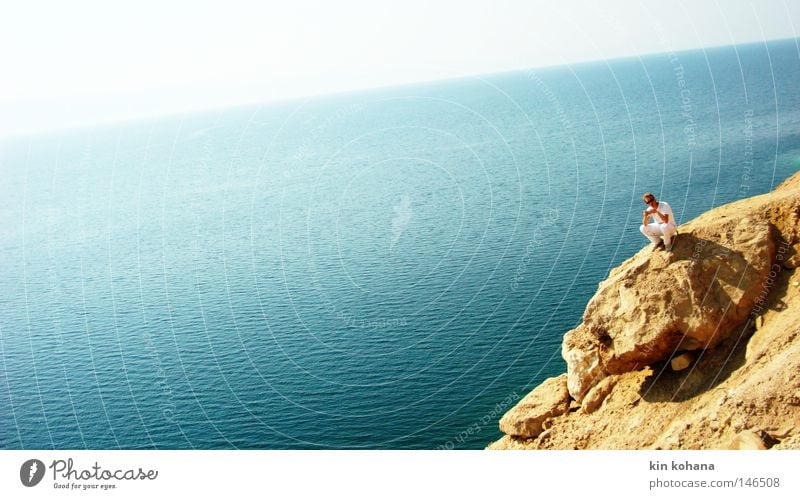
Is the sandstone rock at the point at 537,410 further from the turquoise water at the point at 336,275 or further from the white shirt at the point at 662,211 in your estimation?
the turquoise water at the point at 336,275

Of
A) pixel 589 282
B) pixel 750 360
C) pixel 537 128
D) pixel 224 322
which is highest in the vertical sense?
pixel 537 128

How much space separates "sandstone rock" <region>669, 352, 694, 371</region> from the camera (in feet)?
84.3

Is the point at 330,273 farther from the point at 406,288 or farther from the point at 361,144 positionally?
the point at 361,144

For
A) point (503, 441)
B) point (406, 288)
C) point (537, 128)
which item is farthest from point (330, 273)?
point (537, 128)

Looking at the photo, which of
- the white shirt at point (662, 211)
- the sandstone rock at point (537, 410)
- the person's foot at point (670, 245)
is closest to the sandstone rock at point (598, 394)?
the sandstone rock at point (537, 410)

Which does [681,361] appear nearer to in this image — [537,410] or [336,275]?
[537,410]

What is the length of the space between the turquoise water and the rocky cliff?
19.7m

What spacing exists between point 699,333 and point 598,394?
5019 millimetres

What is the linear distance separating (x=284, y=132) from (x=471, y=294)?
112308 mm

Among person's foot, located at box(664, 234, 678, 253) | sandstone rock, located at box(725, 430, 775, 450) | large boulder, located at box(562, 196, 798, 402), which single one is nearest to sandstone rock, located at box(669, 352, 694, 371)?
large boulder, located at box(562, 196, 798, 402)

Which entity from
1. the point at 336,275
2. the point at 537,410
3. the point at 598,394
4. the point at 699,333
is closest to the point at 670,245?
the point at 699,333

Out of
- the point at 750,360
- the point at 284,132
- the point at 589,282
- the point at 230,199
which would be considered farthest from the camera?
the point at 284,132

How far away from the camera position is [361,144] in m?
128

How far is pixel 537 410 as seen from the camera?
104 feet
